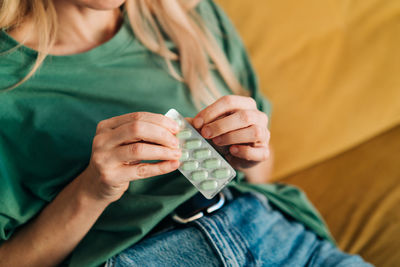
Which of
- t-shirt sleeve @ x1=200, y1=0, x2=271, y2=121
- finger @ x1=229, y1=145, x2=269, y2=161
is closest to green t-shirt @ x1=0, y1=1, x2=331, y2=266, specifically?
finger @ x1=229, y1=145, x2=269, y2=161

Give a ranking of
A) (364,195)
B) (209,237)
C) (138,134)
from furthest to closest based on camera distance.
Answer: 1. (364,195)
2. (209,237)
3. (138,134)

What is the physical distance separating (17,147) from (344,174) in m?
0.73

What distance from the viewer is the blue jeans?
0.54 meters

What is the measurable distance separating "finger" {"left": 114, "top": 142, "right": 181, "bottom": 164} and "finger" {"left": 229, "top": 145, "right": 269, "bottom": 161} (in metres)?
0.11

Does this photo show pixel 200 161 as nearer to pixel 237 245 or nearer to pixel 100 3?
pixel 237 245

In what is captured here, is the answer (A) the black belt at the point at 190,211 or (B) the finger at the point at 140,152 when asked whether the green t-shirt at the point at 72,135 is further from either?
(B) the finger at the point at 140,152

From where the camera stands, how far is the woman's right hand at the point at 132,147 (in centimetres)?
44

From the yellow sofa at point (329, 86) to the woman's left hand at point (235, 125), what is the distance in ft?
1.35

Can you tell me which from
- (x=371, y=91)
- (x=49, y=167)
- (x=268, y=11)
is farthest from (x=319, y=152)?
(x=49, y=167)

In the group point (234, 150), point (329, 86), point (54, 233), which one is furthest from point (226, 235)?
point (329, 86)

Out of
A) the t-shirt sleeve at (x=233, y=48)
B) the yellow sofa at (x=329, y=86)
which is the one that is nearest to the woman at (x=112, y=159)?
the t-shirt sleeve at (x=233, y=48)

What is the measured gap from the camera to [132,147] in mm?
441

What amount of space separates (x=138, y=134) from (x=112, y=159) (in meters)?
0.05

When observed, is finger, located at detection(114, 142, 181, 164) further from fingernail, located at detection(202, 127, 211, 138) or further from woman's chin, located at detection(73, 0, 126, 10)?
woman's chin, located at detection(73, 0, 126, 10)
